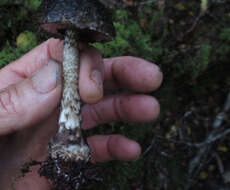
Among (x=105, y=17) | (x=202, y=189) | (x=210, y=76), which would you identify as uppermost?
(x=105, y=17)

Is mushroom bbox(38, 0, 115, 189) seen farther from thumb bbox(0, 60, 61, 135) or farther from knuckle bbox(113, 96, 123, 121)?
knuckle bbox(113, 96, 123, 121)

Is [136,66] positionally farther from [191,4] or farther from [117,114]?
[191,4]

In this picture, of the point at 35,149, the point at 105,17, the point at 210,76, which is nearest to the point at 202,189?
the point at 210,76

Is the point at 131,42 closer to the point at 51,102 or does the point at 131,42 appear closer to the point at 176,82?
the point at 176,82

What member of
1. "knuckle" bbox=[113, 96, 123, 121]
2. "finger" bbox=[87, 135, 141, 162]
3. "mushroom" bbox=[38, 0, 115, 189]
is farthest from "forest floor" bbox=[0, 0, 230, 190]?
"mushroom" bbox=[38, 0, 115, 189]

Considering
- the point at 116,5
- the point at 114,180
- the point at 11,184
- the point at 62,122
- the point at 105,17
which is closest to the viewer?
the point at 105,17

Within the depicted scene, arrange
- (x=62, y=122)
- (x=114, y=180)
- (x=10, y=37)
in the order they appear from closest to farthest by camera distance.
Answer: (x=62, y=122)
(x=114, y=180)
(x=10, y=37)
